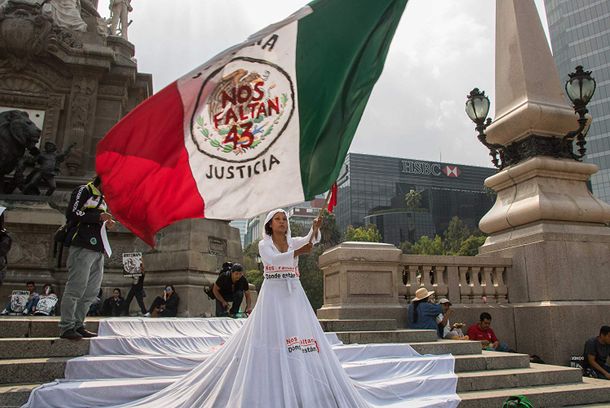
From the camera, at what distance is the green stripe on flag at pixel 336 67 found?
469 centimetres

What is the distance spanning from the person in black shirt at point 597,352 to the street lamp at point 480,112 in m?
5.11

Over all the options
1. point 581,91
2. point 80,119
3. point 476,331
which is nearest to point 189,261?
point 80,119

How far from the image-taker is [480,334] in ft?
29.6

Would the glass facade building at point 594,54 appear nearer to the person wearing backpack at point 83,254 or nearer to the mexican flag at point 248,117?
the mexican flag at point 248,117

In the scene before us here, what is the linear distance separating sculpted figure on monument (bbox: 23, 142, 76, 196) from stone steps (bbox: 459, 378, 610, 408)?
41.8ft

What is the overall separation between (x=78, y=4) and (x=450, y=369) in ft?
62.5

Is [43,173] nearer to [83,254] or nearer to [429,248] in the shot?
[83,254]

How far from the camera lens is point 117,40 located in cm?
1786

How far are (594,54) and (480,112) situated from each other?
81.0 m

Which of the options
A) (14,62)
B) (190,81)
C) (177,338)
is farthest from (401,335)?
(14,62)

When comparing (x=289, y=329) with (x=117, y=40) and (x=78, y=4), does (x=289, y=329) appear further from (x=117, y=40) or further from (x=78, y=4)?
(x=78, y=4)

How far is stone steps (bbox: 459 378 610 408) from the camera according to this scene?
539 cm

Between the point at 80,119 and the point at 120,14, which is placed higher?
the point at 120,14

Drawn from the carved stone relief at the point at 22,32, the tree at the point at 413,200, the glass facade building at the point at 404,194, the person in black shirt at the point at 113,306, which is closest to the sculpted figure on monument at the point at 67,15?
the carved stone relief at the point at 22,32
